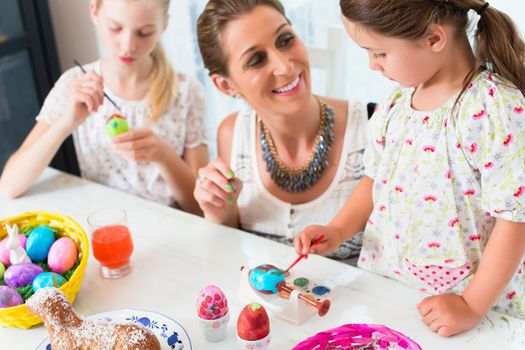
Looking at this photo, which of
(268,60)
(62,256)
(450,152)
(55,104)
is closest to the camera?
(450,152)

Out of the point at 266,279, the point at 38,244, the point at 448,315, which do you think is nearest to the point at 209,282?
the point at 266,279

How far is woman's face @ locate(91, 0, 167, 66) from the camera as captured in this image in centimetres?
167

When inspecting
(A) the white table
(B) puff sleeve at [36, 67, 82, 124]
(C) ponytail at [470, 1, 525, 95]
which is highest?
(C) ponytail at [470, 1, 525, 95]

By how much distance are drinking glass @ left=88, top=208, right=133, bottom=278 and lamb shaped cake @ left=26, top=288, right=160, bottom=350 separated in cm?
23

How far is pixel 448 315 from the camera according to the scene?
1.06 meters

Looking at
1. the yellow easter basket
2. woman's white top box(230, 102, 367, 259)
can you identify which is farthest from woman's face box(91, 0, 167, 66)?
the yellow easter basket

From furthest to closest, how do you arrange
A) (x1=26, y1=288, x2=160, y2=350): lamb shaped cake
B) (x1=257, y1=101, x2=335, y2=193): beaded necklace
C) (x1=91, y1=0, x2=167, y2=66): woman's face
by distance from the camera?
1. (x1=91, y1=0, x2=167, y2=66): woman's face
2. (x1=257, y1=101, x2=335, y2=193): beaded necklace
3. (x1=26, y1=288, x2=160, y2=350): lamb shaped cake

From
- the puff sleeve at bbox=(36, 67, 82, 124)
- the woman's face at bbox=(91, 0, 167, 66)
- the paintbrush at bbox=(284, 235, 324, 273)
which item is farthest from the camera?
the puff sleeve at bbox=(36, 67, 82, 124)

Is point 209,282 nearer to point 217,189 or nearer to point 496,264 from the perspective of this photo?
point 217,189

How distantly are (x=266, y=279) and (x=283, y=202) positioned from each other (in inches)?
17.6

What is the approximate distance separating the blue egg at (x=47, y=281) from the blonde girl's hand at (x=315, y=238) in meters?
0.48

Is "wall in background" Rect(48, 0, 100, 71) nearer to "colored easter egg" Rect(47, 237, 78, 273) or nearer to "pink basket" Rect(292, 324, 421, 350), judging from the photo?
"colored easter egg" Rect(47, 237, 78, 273)

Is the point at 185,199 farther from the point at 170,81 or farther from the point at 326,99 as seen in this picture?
the point at 326,99

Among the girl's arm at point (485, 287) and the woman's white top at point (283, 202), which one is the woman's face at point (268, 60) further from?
the girl's arm at point (485, 287)
